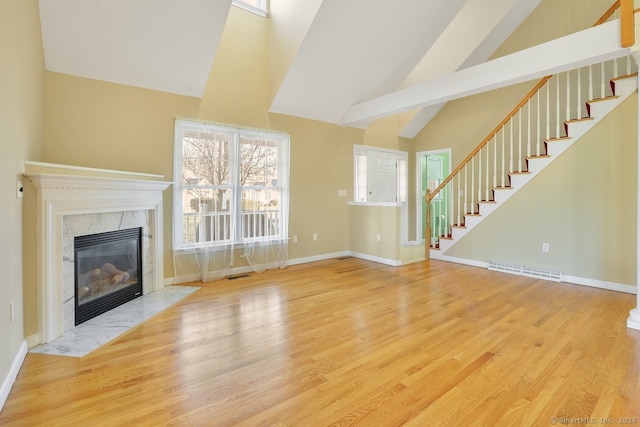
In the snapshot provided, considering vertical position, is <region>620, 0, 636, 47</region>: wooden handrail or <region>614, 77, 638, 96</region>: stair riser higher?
<region>620, 0, 636, 47</region>: wooden handrail

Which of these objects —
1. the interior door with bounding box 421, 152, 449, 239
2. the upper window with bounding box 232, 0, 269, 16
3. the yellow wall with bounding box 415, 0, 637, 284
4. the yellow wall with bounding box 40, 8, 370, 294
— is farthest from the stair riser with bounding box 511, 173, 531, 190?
the upper window with bounding box 232, 0, 269, 16

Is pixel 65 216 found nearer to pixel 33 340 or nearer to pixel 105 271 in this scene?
pixel 105 271

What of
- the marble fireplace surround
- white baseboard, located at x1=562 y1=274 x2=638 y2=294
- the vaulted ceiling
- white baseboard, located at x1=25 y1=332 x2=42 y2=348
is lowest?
white baseboard, located at x1=25 y1=332 x2=42 y2=348

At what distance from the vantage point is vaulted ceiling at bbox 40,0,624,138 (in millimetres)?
3258

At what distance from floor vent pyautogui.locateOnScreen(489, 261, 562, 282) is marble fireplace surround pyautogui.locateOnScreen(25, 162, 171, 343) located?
4.96 m

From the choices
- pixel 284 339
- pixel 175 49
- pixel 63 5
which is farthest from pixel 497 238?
pixel 63 5

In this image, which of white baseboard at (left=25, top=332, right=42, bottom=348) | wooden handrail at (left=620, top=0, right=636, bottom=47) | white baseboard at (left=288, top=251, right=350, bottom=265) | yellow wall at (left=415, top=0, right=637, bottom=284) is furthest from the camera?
white baseboard at (left=288, top=251, right=350, bottom=265)

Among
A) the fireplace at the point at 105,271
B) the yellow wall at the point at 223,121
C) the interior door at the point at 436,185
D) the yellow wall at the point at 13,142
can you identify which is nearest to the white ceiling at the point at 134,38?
the yellow wall at the point at 223,121

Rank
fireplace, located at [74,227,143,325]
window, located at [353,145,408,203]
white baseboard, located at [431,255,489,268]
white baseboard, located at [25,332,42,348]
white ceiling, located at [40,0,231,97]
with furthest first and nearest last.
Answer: window, located at [353,145,408,203]
white baseboard, located at [431,255,489,268]
white ceiling, located at [40,0,231,97]
fireplace, located at [74,227,143,325]
white baseboard, located at [25,332,42,348]

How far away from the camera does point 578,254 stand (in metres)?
4.17

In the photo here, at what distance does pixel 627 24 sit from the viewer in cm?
283

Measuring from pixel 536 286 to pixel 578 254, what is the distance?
2.46 feet

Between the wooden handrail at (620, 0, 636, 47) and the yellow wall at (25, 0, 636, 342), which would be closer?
the wooden handrail at (620, 0, 636, 47)

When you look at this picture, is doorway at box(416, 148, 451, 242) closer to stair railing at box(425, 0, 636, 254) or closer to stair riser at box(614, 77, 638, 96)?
stair railing at box(425, 0, 636, 254)
